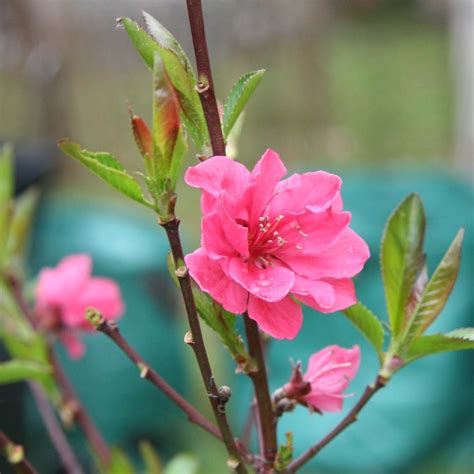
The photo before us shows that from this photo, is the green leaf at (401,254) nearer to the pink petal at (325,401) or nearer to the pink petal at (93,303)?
the pink petal at (325,401)

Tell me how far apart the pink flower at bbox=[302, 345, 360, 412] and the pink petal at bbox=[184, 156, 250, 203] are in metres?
0.14

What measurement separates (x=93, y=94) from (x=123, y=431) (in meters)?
3.03

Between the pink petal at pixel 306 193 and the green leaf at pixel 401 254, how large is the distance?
88mm

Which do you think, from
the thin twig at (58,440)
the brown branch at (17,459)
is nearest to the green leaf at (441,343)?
the brown branch at (17,459)

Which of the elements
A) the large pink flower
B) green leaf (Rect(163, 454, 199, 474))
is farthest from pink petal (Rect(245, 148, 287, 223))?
green leaf (Rect(163, 454, 199, 474))

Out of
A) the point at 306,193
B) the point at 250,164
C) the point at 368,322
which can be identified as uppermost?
the point at 306,193

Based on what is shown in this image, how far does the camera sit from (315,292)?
427mm

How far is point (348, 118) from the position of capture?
5.68 metres

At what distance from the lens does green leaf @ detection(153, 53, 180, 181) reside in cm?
38

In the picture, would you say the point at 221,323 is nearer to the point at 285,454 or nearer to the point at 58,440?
the point at 285,454

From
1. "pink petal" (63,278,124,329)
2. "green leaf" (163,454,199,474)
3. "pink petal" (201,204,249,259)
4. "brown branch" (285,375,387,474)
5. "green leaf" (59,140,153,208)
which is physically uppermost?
"green leaf" (59,140,153,208)

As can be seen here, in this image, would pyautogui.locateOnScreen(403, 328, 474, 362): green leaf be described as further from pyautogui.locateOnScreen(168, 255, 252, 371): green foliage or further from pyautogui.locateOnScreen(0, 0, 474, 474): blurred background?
pyautogui.locateOnScreen(0, 0, 474, 474): blurred background

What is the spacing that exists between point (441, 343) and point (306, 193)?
125mm

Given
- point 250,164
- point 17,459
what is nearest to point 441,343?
point 17,459
